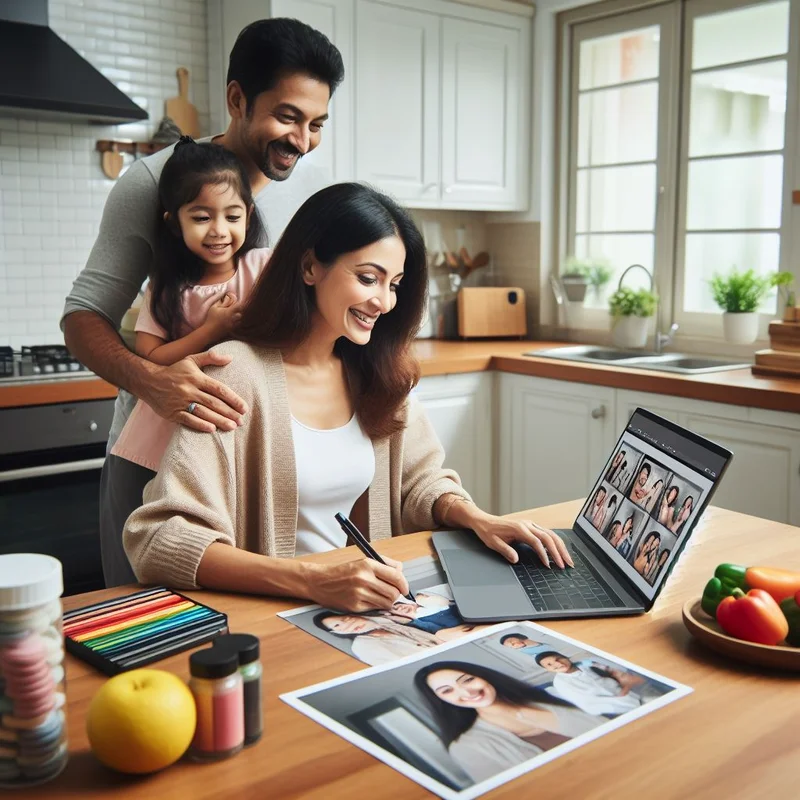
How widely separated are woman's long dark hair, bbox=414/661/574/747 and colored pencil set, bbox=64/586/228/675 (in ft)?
0.98

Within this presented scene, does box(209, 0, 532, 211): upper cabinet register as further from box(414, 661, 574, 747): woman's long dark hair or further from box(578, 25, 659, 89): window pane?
box(414, 661, 574, 747): woman's long dark hair

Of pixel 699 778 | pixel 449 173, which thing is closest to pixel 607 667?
pixel 699 778

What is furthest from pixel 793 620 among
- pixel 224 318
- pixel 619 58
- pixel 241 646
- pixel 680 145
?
pixel 619 58

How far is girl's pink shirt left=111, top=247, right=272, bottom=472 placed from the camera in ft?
6.20

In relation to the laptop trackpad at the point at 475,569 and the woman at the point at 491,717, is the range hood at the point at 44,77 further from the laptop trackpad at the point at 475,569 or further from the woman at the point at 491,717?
the woman at the point at 491,717

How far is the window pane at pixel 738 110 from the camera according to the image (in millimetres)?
3609

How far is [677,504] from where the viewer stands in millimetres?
1337

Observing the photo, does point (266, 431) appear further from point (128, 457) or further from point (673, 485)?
point (673, 485)

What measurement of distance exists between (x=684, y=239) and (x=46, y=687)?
141 inches

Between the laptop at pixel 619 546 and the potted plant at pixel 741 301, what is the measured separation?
223 centimetres

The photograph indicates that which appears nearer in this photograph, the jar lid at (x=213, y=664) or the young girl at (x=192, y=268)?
the jar lid at (x=213, y=664)

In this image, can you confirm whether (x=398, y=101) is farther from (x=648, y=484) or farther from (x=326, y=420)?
(x=648, y=484)

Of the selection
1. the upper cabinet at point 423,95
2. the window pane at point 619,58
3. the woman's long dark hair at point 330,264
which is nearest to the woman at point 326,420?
the woman's long dark hair at point 330,264

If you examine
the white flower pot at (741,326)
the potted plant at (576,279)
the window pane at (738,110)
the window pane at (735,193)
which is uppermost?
the window pane at (738,110)
